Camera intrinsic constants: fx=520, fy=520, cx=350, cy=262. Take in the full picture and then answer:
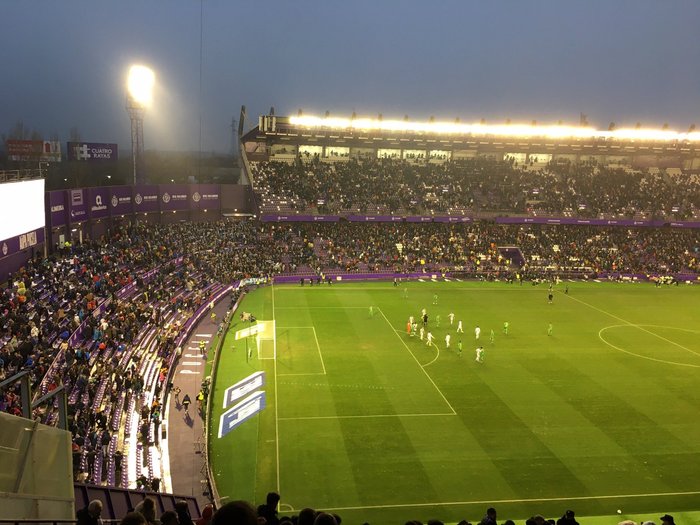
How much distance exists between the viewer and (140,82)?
4584cm

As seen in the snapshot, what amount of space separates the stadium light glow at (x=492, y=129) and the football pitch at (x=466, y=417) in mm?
35566

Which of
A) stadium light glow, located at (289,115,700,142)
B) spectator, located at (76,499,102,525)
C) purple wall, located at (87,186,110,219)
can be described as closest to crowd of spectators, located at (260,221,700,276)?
stadium light glow, located at (289,115,700,142)

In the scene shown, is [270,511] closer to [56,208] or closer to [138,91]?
[56,208]

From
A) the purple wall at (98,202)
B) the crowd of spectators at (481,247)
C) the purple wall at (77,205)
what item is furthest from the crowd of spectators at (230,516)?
the crowd of spectators at (481,247)

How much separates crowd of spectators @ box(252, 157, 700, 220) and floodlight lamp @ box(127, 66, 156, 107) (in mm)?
17297

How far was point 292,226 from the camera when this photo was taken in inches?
2392

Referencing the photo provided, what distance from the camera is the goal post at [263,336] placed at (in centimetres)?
2966

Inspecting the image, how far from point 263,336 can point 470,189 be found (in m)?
45.1

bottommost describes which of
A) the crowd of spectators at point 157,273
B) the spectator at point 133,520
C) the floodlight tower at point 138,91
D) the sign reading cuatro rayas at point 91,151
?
the crowd of spectators at point 157,273

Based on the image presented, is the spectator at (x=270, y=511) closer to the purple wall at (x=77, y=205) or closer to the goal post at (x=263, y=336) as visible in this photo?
the goal post at (x=263, y=336)

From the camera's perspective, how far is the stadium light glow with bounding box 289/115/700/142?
2670 inches

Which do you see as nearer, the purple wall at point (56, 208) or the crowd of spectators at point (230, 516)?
the crowd of spectators at point (230, 516)

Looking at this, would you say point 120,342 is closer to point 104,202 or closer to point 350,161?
point 104,202

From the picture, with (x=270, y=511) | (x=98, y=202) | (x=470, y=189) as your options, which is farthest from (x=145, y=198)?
(x=270, y=511)
